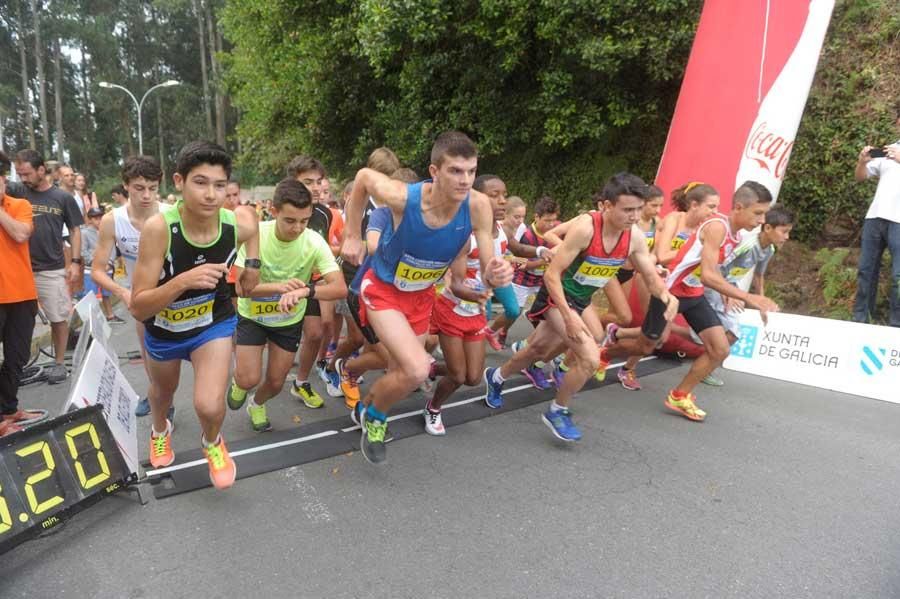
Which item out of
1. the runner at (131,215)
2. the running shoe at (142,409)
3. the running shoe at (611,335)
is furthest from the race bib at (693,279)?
the running shoe at (142,409)

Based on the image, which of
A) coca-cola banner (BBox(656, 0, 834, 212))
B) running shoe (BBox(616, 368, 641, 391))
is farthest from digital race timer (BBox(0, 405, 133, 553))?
coca-cola banner (BBox(656, 0, 834, 212))

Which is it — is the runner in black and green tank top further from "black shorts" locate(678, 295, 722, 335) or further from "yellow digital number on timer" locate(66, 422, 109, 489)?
"black shorts" locate(678, 295, 722, 335)

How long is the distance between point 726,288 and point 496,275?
2270mm

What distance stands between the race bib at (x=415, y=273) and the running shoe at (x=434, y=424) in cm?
118

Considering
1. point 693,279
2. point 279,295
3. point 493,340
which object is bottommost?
point 493,340

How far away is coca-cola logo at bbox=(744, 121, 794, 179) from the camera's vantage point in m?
6.96

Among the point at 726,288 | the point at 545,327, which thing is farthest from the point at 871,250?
the point at 545,327

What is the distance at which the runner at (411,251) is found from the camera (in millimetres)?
3406

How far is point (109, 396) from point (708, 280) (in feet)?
14.5

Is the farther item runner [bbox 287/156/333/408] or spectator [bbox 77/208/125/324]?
spectator [bbox 77/208/125/324]

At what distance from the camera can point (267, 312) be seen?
4.07 m

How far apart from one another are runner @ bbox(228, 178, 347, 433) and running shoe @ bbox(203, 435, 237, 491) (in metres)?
0.84

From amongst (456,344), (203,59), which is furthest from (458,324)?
(203,59)

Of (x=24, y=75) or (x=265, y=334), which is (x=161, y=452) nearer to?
(x=265, y=334)
